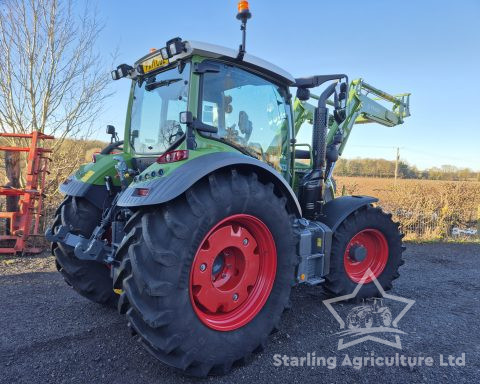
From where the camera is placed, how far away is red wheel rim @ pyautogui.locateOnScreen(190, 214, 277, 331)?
2.53 m

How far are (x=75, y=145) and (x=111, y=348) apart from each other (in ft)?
20.3

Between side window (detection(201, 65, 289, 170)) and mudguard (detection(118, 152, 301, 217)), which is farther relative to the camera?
side window (detection(201, 65, 289, 170))

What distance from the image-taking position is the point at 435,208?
9.17 m

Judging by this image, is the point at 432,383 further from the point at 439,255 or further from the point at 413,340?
the point at 439,255

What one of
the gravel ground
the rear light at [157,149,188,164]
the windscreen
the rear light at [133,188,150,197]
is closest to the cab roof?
the windscreen

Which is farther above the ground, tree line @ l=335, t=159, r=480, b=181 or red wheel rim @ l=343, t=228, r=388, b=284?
tree line @ l=335, t=159, r=480, b=181

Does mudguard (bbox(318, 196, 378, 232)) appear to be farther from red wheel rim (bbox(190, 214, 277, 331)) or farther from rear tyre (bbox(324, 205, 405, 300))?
red wheel rim (bbox(190, 214, 277, 331))

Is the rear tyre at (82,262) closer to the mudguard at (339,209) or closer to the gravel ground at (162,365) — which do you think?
the gravel ground at (162,365)

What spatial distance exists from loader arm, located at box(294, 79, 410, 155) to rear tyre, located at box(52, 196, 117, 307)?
2926 mm

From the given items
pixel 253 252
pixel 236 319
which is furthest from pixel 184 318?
pixel 253 252

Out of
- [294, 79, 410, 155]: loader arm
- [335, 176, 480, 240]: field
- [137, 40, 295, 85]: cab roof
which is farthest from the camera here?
[335, 176, 480, 240]: field

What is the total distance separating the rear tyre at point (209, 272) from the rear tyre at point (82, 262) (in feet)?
3.63

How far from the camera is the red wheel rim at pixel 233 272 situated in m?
2.53

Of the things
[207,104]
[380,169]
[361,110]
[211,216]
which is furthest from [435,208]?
[380,169]
